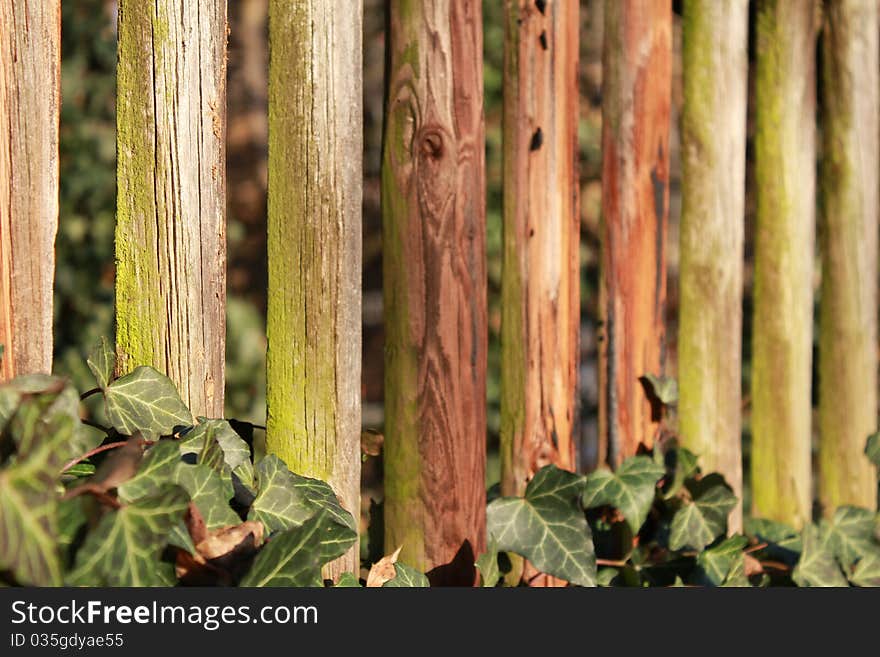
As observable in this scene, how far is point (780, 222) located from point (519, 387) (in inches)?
31.7

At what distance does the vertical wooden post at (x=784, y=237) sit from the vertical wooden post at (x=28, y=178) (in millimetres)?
1543

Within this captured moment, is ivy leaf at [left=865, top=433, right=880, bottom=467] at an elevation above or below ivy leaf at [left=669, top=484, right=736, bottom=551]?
above

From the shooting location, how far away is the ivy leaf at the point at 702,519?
1.90 meters

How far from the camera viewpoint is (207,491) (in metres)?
1.27

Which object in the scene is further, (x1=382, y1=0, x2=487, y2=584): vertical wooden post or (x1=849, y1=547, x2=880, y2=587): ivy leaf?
(x1=849, y1=547, x2=880, y2=587): ivy leaf

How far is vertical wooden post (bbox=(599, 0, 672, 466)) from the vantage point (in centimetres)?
194

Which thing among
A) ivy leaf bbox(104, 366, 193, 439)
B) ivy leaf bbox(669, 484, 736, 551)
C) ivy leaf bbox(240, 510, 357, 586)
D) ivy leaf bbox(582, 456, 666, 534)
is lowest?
ivy leaf bbox(669, 484, 736, 551)

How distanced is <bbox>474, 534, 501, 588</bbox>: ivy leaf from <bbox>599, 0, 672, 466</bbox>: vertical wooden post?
16.9 inches

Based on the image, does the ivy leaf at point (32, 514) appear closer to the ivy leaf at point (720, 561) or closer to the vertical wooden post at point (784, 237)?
the ivy leaf at point (720, 561)

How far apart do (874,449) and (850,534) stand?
0.21 m

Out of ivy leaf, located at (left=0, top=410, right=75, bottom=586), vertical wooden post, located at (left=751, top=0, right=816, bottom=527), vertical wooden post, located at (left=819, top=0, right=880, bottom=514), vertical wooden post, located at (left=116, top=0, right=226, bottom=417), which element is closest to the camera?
ivy leaf, located at (left=0, top=410, right=75, bottom=586)

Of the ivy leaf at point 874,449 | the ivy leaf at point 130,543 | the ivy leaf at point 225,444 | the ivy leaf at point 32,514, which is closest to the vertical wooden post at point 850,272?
the ivy leaf at point 874,449

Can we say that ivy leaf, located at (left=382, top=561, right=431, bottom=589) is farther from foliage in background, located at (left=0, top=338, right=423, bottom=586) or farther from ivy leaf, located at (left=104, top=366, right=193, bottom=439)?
ivy leaf, located at (left=104, top=366, right=193, bottom=439)

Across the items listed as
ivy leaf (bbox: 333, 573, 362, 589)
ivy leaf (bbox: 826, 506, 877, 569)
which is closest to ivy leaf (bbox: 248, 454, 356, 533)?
ivy leaf (bbox: 333, 573, 362, 589)
